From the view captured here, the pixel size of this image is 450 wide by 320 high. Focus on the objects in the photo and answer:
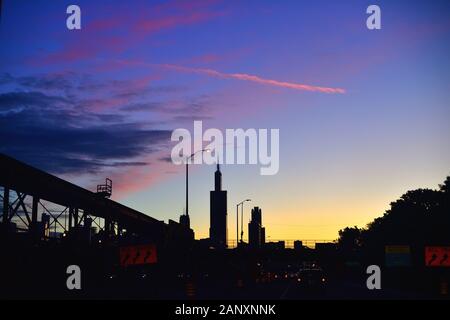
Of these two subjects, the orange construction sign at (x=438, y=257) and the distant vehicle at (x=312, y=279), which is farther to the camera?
the distant vehicle at (x=312, y=279)

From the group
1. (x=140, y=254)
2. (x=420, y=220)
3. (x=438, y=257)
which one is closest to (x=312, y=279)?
(x=438, y=257)

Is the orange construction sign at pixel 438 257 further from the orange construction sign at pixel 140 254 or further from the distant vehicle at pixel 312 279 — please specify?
the distant vehicle at pixel 312 279

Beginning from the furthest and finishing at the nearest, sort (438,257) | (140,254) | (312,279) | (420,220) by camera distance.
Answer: (420,220) < (312,279) < (438,257) < (140,254)

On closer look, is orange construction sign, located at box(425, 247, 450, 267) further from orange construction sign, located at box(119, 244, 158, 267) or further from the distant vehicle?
the distant vehicle

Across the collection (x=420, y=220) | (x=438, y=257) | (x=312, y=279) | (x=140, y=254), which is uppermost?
(x=420, y=220)

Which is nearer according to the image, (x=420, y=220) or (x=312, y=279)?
(x=312, y=279)

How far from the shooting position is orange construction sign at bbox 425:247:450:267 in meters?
27.1

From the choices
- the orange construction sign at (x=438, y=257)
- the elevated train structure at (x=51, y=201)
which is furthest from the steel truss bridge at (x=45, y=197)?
the orange construction sign at (x=438, y=257)

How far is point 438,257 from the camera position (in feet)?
90.4

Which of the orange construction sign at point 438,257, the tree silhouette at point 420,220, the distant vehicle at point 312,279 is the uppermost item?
the tree silhouette at point 420,220

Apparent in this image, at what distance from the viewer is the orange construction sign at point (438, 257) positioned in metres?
27.1

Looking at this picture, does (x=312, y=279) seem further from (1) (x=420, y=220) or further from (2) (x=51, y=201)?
(1) (x=420, y=220)

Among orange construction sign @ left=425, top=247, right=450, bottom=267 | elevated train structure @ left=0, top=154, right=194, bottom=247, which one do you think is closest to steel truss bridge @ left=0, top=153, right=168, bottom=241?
elevated train structure @ left=0, top=154, right=194, bottom=247
